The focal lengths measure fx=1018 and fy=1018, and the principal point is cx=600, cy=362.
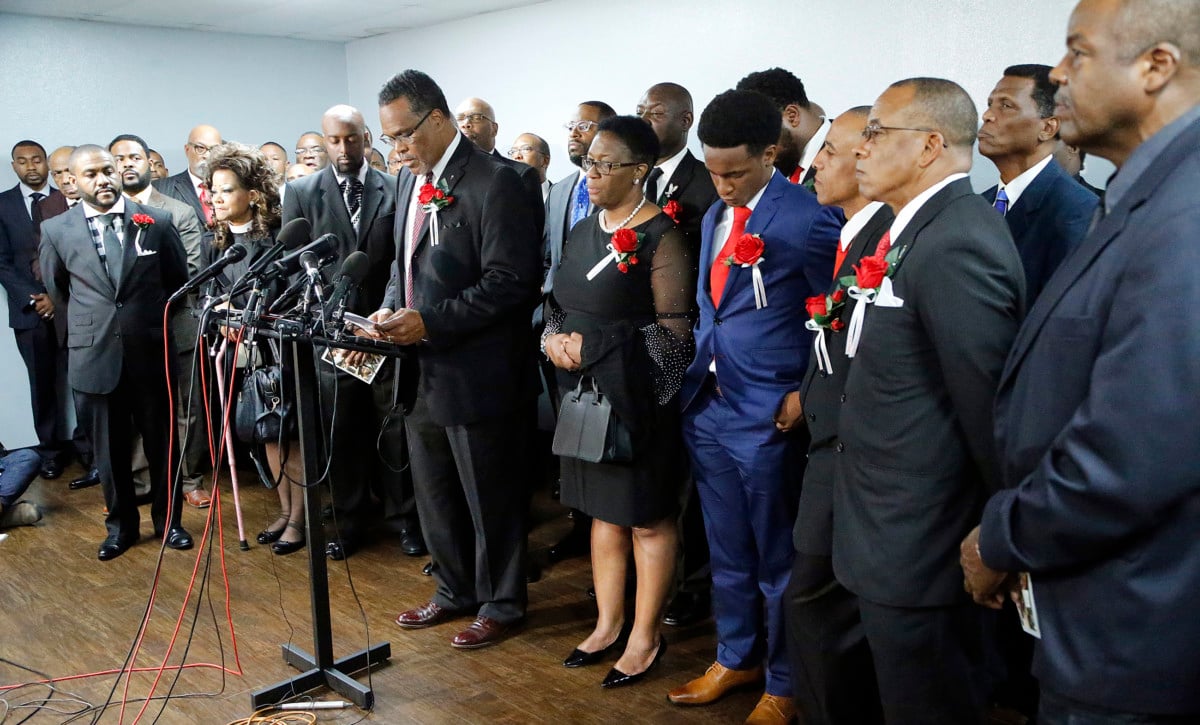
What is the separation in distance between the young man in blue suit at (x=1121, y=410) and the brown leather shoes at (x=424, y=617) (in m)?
2.46

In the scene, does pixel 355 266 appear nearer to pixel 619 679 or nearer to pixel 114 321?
pixel 619 679

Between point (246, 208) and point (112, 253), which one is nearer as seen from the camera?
point (246, 208)

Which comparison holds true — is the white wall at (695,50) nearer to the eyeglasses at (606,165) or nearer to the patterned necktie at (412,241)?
the eyeglasses at (606,165)

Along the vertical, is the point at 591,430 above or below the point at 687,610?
above

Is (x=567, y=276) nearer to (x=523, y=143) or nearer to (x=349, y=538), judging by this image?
(x=349, y=538)

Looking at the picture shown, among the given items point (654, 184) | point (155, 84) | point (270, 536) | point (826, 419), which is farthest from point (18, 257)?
point (826, 419)

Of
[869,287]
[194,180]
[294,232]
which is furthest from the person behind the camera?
[194,180]

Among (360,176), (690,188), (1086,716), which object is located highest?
(360,176)

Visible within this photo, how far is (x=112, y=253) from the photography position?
4684 mm

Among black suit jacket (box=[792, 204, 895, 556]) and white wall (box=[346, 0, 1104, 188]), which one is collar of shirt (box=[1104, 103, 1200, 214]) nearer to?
black suit jacket (box=[792, 204, 895, 556])

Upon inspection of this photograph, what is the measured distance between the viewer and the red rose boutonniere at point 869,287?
2.08 m

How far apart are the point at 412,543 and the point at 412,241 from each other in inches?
61.8

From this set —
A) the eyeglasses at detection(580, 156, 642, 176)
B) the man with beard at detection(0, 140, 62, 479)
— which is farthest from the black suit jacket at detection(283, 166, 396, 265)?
the man with beard at detection(0, 140, 62, 479)

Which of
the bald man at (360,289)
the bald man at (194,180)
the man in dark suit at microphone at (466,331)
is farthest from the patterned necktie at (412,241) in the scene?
the bald man at (194,180)
